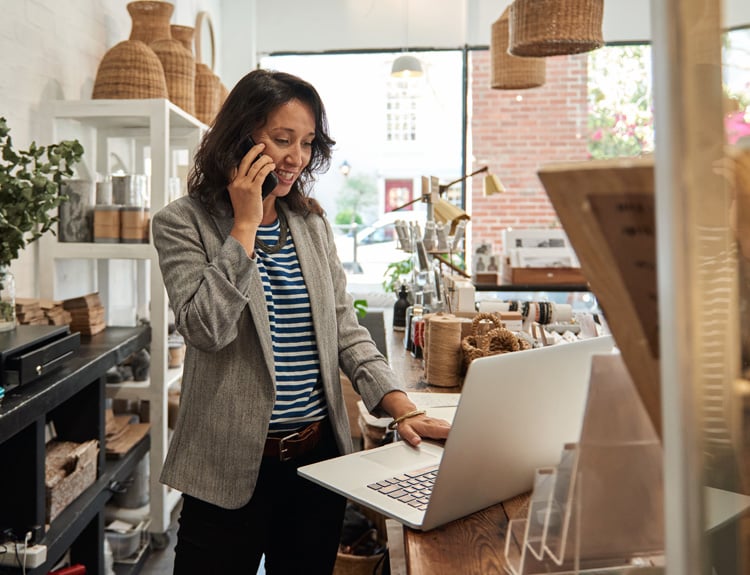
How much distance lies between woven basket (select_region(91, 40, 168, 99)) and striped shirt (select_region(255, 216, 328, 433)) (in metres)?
1.79

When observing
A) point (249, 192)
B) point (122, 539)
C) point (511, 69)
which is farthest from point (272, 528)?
point (511, 69)

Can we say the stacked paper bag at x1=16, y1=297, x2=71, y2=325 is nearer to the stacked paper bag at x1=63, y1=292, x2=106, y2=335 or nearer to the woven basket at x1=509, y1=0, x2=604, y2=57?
the stacked paper bag at x1=63, y1=292, x2=106, y2=335

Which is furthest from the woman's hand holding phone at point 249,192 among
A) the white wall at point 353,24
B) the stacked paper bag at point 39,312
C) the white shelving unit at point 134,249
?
the white wall at point 353,24

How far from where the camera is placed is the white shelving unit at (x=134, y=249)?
3.00 metres

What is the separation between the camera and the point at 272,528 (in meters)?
1.64

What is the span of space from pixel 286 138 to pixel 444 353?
71 cm

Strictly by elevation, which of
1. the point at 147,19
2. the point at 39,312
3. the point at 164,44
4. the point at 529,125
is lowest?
the point at 39,312

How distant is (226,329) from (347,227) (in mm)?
5267

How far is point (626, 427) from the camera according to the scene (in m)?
0.52

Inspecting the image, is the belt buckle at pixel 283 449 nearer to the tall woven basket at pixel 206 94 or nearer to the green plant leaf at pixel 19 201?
the green plant leaf at pixel 19 201

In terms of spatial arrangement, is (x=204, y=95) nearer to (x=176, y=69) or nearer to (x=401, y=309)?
(x=176, y=69)

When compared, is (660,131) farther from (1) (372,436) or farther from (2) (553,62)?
(2) (553,62)

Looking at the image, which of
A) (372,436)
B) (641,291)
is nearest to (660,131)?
(641,291)

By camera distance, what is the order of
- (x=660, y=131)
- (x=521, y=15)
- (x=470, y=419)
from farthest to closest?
(x=521, y=15)
(x=470, y=419)
(x=660, y=131)
